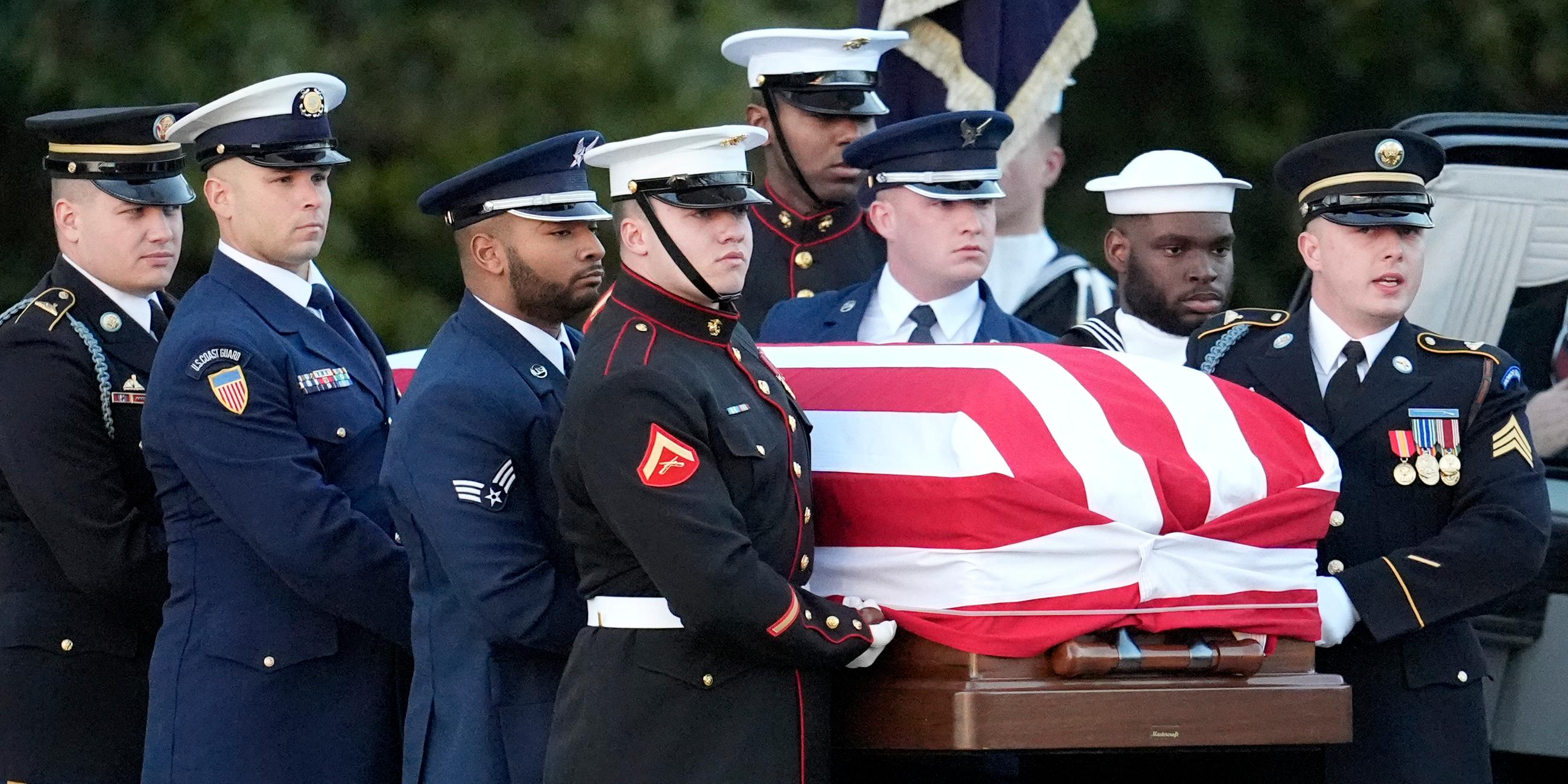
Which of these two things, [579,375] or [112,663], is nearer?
[579,375]

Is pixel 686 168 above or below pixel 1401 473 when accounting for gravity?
above

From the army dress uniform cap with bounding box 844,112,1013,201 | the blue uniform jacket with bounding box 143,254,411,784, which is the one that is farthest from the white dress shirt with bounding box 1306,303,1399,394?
the blue uniform jacket with bounding box 143,254,411,784

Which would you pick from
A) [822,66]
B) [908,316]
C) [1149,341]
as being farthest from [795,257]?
[1149,341]

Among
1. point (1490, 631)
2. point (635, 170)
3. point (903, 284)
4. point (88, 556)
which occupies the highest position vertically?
point (635, 170)

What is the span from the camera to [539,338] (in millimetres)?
4461

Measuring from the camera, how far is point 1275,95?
32.4ft

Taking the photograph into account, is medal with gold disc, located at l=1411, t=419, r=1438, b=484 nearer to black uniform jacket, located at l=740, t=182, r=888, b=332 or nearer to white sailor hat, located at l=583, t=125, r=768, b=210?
white sailor hat, located at l=583, t=125, r=768, b=210

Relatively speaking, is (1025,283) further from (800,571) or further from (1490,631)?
(800,571)

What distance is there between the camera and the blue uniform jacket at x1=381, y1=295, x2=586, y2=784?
4148 mm

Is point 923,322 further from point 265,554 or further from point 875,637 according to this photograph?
point 265,554

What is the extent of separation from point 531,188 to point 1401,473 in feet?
5.75

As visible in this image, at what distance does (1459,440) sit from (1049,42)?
224 cm

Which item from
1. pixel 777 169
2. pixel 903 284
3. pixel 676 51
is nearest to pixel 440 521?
pixel 903 284

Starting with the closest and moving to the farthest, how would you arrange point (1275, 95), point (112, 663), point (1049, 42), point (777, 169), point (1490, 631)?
1. point (112, 663)
2. point (1490, 631)
3. point (777, 169)
4. point (1049, 42)
5. point (1275, 95)
